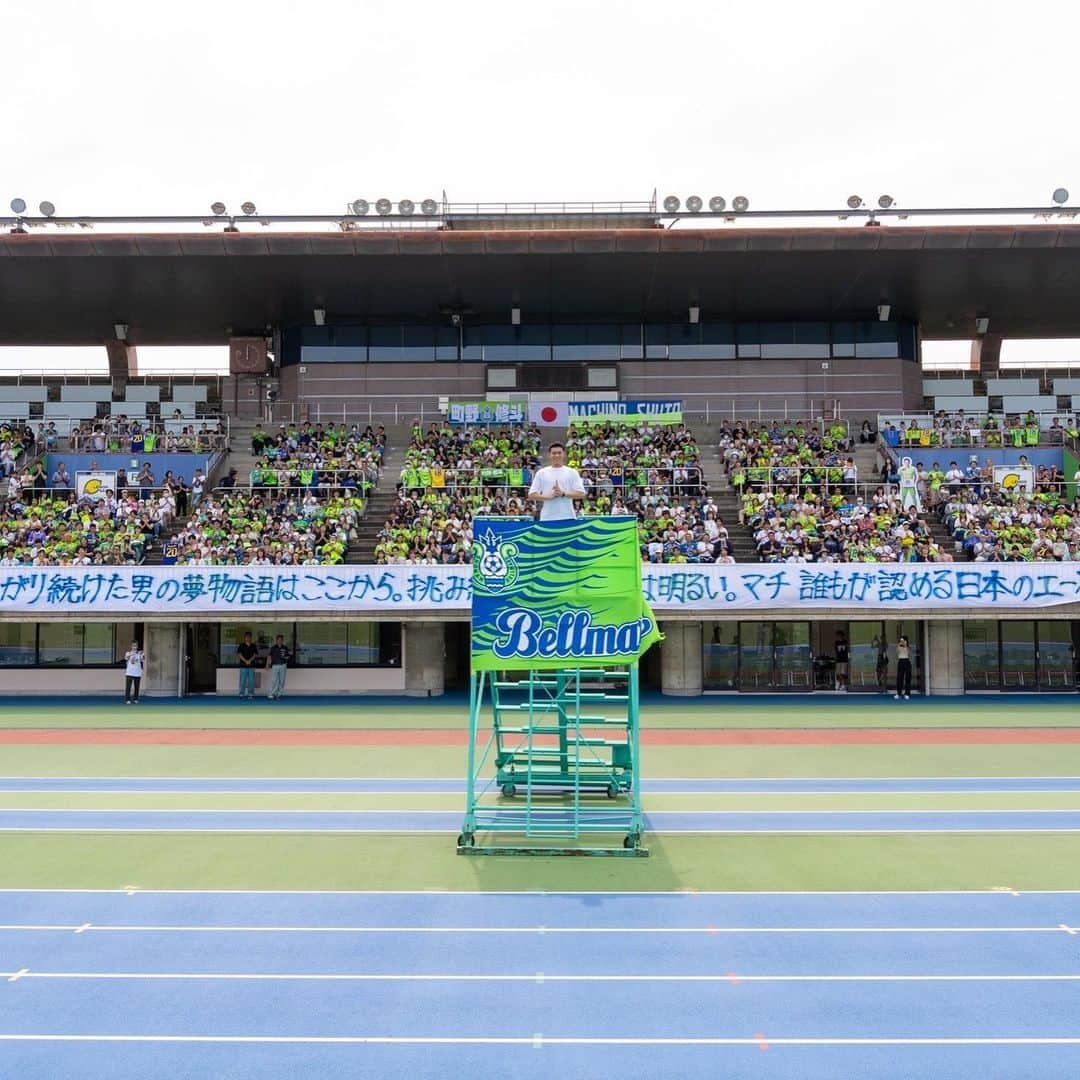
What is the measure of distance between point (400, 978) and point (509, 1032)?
4.28ft

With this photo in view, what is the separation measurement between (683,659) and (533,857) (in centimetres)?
1501

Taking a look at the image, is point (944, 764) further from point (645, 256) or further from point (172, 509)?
point (172, 509)

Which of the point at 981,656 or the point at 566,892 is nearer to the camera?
the point at 566,892

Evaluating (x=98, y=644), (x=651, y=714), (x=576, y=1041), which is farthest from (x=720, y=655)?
(x=576, y=1041)

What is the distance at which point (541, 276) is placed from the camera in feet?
109

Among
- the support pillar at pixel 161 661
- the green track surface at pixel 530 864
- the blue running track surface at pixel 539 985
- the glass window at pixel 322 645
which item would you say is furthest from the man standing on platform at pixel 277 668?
the blue running track surface at pixel 539 985

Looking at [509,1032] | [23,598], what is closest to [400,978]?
[509,1032]

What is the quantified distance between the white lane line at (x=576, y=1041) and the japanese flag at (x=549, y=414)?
30245 mm

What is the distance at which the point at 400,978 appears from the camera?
811 cm

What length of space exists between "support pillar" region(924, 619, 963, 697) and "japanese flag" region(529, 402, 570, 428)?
50.4 feet

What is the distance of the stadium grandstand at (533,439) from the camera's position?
82.3 feet

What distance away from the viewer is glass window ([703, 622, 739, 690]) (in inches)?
1071

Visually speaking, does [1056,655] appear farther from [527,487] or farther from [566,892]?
[566,892]

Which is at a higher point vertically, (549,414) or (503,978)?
(549,414)
